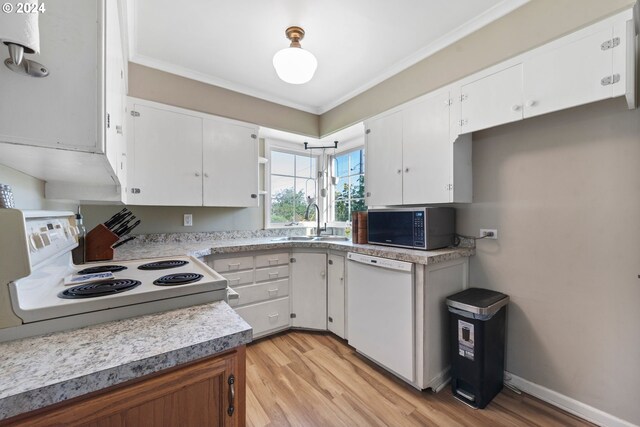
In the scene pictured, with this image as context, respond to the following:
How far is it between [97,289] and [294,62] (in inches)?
61.1

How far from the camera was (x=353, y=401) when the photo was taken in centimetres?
166

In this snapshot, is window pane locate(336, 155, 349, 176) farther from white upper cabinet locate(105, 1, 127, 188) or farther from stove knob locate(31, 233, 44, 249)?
stove knob locate(31, 233, 44, 249)

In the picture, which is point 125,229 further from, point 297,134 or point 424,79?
point 424,79

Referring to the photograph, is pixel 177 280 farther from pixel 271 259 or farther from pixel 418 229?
pixel 418 229

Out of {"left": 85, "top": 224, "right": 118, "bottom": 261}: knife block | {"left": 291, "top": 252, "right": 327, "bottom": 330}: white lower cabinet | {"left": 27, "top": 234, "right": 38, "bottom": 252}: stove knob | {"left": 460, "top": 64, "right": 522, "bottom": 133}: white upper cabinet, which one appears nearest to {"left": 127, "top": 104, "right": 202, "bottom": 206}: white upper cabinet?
{"left": 85, "top": 224, "right": 118, "bottom": 261}: knife block

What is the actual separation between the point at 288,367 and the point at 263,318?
20.3 inches

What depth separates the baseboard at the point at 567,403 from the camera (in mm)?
1429

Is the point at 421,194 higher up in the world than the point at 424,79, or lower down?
lower down

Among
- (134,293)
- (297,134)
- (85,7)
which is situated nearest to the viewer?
(85,7)

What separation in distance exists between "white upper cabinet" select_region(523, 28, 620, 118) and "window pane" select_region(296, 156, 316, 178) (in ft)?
7.85

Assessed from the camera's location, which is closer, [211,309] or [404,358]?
[211,309]

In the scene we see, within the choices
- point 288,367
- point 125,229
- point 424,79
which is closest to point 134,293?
point 125,229

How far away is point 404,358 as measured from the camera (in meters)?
1.77

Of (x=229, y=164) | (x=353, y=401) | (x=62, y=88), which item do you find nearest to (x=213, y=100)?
(x=229, y=164)
